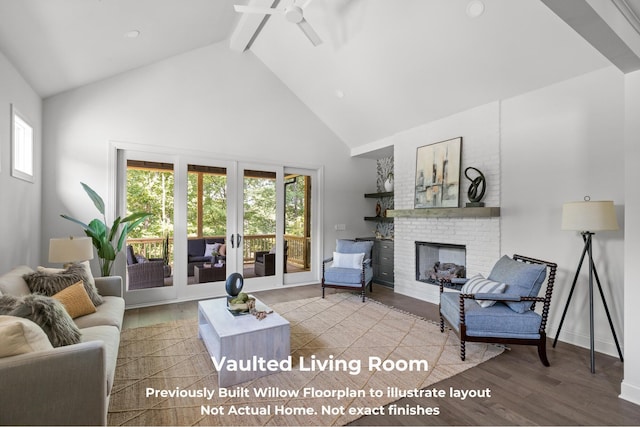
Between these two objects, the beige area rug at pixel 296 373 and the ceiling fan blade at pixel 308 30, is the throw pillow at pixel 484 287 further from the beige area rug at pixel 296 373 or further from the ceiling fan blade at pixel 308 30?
the ceiling fan blade at pixel 308 30

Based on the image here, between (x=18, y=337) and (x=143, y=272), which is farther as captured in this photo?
(x=143, y=272)

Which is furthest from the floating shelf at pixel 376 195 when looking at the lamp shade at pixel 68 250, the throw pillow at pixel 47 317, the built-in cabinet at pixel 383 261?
the throw pillow at pixel 47 317

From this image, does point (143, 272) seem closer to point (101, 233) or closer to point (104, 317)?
point (101, 233)

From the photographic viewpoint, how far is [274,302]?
4.69 meters

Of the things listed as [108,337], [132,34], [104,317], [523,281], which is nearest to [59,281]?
[104,317]

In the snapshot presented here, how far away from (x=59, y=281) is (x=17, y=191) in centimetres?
119

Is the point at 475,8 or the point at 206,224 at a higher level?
the point at 475,8

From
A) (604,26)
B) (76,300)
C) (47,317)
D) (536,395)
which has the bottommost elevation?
(536,395)

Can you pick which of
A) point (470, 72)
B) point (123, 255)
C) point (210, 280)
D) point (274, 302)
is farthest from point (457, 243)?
point (123, 255)

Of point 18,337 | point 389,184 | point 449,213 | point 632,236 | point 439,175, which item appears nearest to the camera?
point 18,337

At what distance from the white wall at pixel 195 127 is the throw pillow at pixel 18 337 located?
3076 millimetres

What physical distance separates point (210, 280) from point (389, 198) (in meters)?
3.89

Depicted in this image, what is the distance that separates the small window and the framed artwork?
4.96 meters

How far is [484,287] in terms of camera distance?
9.96 ft
